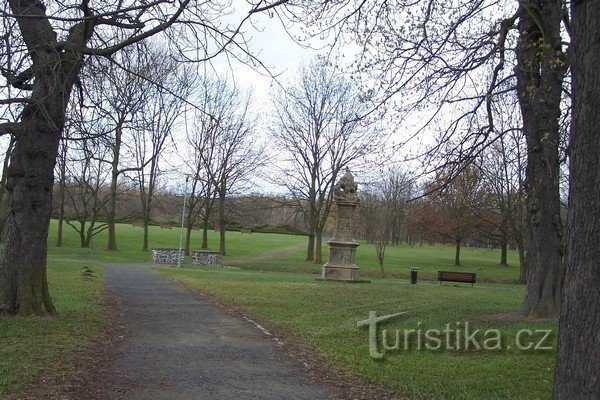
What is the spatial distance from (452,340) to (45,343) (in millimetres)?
5899

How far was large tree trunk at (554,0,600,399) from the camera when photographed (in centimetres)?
368

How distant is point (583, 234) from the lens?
12.5 feet

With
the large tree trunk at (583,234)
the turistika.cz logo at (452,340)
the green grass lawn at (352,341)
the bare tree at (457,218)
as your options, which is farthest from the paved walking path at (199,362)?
the bare tree at (457,218)

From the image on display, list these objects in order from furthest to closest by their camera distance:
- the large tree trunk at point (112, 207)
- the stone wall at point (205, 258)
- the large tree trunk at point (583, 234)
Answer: the large tree trunk at point (112, 207) → the stone wall at point (205, 258) → the large tree trunk at point (583, 234)

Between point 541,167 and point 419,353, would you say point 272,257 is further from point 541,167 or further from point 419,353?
point 419,353

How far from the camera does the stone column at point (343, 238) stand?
2500 centimetres

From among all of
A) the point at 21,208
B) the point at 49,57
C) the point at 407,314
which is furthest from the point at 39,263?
the point at 407,314

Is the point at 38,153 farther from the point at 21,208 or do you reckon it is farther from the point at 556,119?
the point at 556,119

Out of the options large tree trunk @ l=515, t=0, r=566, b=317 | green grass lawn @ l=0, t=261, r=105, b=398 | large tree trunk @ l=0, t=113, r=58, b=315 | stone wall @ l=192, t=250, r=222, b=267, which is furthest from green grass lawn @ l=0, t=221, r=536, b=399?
stone wall @ l=192, t=250, r=222, b=267

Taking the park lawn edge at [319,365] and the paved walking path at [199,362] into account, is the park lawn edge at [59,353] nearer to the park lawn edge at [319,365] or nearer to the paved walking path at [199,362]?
the paved walking path at [199,362]

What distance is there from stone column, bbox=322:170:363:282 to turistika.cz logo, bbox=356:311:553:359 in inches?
599

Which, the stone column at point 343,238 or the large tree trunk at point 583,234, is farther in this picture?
the stone column at point 343,238

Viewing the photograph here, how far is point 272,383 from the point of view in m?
6.27

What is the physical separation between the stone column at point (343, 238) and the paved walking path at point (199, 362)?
13512 mm
